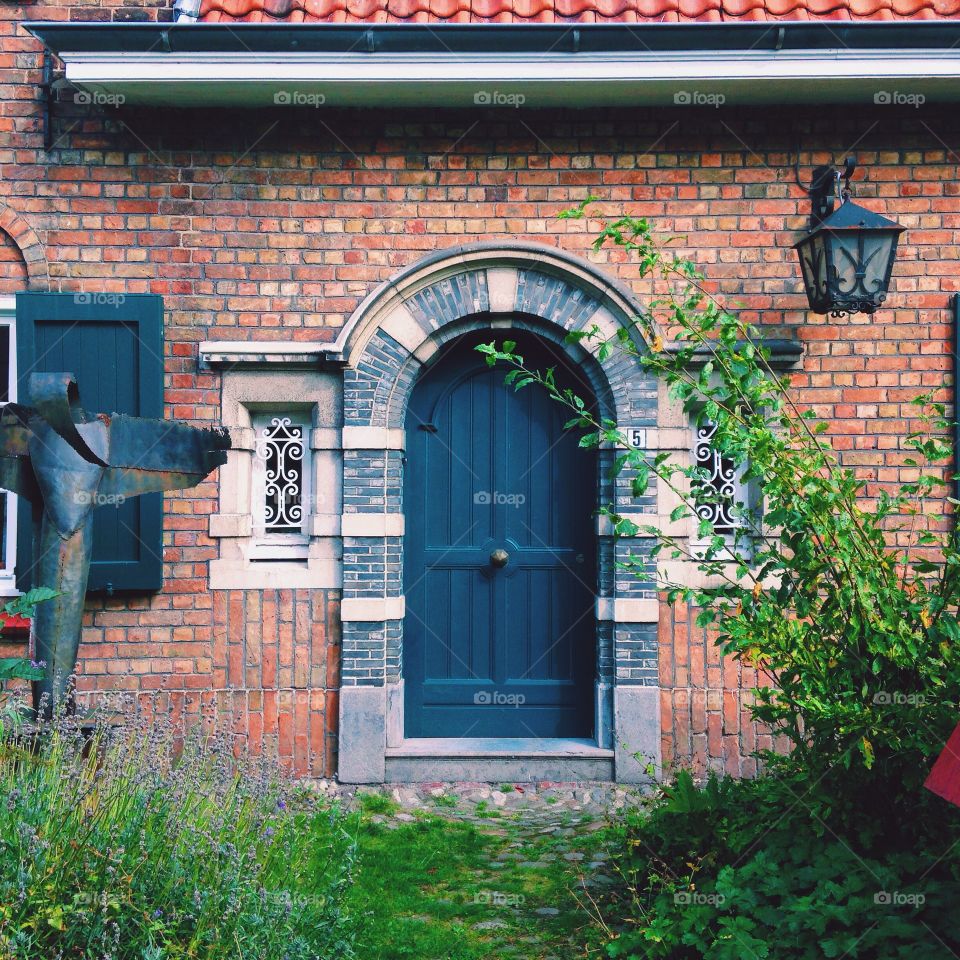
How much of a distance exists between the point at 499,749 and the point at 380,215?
331cm

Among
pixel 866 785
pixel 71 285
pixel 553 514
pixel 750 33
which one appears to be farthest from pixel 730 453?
pixel 71 285

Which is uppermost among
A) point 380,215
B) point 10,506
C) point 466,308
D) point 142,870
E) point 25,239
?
point 380,215

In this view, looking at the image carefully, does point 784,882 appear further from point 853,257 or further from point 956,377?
point 956,377

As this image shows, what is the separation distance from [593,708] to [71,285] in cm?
413

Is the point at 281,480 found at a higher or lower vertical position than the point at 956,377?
lower

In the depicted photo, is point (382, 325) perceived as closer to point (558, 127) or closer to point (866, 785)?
point (558, 127)

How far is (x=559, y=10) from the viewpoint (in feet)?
18.4

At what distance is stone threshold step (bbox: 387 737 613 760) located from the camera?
5.57 metres

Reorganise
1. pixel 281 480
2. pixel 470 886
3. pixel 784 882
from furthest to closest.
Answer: pixel 281 480 < pixel 470 886 < pixel 784 882

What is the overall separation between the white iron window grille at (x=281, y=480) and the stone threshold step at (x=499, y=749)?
1.40m

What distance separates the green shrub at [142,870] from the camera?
2.72 m

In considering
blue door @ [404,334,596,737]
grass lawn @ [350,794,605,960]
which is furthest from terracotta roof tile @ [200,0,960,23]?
grass lawn @ [350,794,605,960]

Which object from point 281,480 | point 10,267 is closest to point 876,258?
point 281,480

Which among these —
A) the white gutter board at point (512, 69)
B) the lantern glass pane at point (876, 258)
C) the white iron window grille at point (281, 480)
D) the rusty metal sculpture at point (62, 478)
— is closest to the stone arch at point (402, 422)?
the white iron window grille at point (281, 480)
